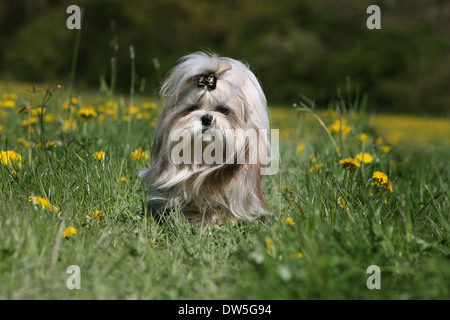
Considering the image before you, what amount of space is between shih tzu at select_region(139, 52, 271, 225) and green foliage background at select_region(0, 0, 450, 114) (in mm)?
14972

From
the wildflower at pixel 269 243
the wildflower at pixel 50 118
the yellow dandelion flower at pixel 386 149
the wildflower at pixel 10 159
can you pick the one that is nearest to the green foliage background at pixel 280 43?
the wildflower at pixel 50 118

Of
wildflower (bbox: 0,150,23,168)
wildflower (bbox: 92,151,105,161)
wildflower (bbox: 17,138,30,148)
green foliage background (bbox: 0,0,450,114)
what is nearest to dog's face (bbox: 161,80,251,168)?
wildflower (bbox: 92,151,105,161)

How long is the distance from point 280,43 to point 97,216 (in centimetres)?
1782

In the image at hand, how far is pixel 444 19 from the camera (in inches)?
864

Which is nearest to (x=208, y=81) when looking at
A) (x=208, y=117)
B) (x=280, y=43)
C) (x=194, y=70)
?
(x=194, y=70)

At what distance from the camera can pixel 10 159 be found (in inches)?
116

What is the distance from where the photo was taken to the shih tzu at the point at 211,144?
2725 mm

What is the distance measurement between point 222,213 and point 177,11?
21.0m

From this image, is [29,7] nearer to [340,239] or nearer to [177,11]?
[177,11]

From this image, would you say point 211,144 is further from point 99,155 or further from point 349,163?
point 99,155

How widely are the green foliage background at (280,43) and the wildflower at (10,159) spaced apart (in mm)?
14582

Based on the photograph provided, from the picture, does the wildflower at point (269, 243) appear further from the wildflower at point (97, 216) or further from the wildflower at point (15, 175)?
the wildflower at point (15, 175)

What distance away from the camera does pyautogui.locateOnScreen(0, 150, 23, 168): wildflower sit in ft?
9.77
